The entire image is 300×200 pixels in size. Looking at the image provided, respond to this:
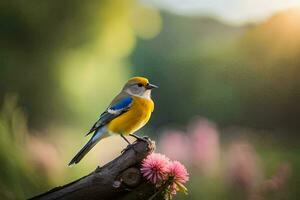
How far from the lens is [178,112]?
2.28m

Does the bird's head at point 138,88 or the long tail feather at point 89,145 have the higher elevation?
the bird's head at point 138,88

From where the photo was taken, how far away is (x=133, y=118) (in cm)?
152

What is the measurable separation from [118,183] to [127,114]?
37 cm

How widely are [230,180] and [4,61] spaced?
107cm

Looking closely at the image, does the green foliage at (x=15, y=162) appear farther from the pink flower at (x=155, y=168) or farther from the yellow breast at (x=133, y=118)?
A: the pink flower at (x=155, y=168)

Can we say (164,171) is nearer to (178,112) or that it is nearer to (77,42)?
(178,112)

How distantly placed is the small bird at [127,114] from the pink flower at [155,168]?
1.03 feet

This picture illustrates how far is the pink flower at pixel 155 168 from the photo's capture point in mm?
1163

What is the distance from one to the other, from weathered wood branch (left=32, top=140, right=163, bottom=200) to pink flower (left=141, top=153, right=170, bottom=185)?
17 millimetres

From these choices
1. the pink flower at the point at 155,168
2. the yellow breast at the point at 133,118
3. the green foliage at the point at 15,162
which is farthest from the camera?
the green foliage at the point at 15,162

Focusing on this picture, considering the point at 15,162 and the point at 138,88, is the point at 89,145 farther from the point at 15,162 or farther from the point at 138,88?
the point at 15,162

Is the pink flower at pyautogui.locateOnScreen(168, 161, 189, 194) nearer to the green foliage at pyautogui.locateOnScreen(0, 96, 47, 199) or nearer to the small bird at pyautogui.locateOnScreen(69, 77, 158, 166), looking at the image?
the small bird at pyautogui.locateOnScreen(69, 77, 158, 166)

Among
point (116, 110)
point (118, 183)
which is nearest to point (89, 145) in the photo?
point (116, 110)

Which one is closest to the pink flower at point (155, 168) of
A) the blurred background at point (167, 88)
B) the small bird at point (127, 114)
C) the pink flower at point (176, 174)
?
the pink flower at point (176, 174)
